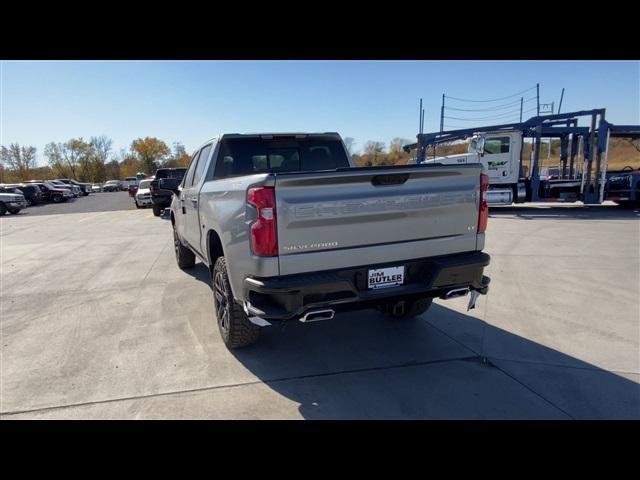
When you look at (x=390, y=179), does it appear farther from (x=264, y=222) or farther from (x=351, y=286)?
(x=264, y=222)

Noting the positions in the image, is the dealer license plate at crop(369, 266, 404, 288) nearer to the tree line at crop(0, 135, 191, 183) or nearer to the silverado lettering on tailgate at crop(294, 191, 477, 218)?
the silverado lettering on tailgate at crop(294, 191, 477, 218)

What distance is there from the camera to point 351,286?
2.83 m

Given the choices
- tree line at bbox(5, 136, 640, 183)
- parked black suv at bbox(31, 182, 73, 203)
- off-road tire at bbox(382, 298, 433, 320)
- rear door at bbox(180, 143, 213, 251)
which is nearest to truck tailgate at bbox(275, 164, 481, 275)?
off-road tire at bbox(382, 298, 433, 320)

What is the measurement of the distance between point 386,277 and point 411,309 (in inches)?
59.3

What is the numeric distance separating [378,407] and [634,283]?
5.11 m

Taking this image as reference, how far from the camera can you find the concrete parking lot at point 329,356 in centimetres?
284

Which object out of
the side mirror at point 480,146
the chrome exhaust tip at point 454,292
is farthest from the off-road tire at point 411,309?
the side mirror at point 480,146

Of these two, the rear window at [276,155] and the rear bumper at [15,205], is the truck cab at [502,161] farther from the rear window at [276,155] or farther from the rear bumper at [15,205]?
the rear bumper at [15,205]

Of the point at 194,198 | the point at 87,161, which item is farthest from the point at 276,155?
the point at 87,161

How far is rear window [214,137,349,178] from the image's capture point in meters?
4.40

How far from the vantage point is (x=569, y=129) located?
15.2m
